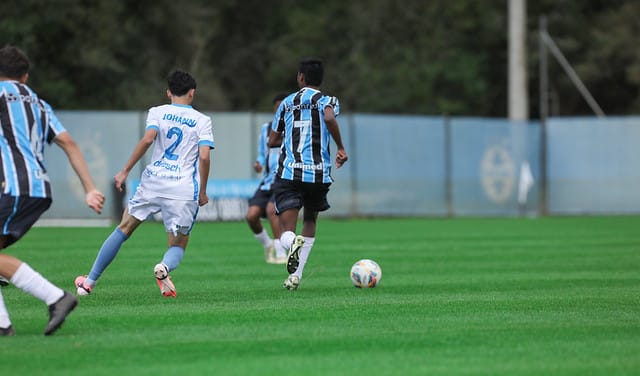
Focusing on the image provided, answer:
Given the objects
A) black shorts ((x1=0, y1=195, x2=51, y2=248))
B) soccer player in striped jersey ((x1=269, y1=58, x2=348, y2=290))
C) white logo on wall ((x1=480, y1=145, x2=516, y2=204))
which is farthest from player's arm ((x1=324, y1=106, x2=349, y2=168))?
white logo on wall ((x1=480, y1=145, x2=516, y2=204))

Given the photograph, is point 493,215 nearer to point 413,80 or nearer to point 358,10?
point 413,80

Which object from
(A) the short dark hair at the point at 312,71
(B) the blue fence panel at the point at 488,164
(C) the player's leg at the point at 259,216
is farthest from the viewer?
(B) the blue fence panel at the point at 488,164

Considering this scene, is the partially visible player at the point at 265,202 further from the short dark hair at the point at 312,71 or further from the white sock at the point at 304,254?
the short dark hair at the point at 312,71

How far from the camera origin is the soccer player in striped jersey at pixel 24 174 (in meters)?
7.98

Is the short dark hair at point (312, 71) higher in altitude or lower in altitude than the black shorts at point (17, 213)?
higher

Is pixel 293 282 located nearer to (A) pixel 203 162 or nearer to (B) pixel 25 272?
(A) pixel 203 162

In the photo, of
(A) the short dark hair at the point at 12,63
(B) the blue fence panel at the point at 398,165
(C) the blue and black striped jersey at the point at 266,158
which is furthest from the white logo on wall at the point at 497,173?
(A) the short dark hair at the point at 12,63

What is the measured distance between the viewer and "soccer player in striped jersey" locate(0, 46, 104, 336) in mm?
7980

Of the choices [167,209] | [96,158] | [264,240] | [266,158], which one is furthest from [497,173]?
[167,209]

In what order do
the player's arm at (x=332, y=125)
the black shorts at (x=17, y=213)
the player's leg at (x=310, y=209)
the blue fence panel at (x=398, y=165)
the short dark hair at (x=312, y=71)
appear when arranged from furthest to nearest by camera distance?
the blue fence panel at (x=398, y=165)
the player's leg at (x=310, y=209)
the short dark hair at (x=312, y=71)
the player's arm at (x=332, y=125)
the black shorts at (x=17, y=213)

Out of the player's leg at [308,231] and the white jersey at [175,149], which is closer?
the white jersey at [175,149]

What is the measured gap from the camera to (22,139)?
8.10 metres

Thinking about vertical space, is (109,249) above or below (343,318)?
above

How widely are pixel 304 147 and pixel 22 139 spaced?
4031 millimetres
